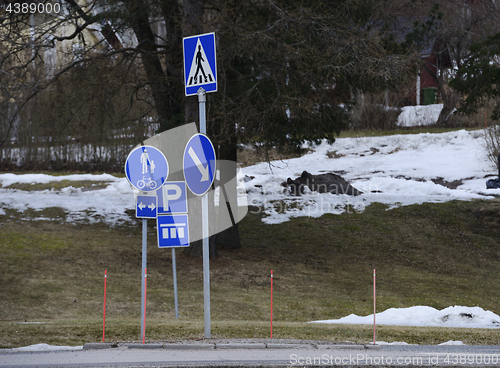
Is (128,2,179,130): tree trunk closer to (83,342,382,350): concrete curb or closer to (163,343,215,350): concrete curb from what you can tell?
(83,342,382,350): concrete curb

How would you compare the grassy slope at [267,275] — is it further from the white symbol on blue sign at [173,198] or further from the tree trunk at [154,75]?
the tree trunk at [154,75]

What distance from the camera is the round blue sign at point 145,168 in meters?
7.81

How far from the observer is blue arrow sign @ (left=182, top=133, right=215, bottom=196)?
708 centimetres

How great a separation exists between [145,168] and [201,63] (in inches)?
69.2

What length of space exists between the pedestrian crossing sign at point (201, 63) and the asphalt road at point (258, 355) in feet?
11.3

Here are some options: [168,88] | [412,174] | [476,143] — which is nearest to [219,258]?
[168,88]

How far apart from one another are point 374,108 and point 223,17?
24.1m

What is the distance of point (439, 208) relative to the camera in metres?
20.8

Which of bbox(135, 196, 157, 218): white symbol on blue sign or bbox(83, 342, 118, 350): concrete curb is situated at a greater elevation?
bbox(135, 196, 157, 218): white symbol on blue sign

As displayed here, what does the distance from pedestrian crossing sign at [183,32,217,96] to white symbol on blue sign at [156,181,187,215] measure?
233cm

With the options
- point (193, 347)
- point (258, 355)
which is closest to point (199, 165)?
point (193, 347)

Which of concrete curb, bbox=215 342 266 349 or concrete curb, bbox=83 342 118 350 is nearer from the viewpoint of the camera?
concrete curb, bbox=215 342 266 349

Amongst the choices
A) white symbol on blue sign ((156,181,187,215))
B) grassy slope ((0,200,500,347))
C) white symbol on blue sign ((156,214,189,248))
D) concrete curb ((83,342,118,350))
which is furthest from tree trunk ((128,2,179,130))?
concrete curb ((83,342,118,350))

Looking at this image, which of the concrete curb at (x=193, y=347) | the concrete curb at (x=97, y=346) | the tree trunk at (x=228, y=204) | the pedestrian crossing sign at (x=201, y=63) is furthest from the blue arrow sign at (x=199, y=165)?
the tree trunk at (x=228, y=204)
